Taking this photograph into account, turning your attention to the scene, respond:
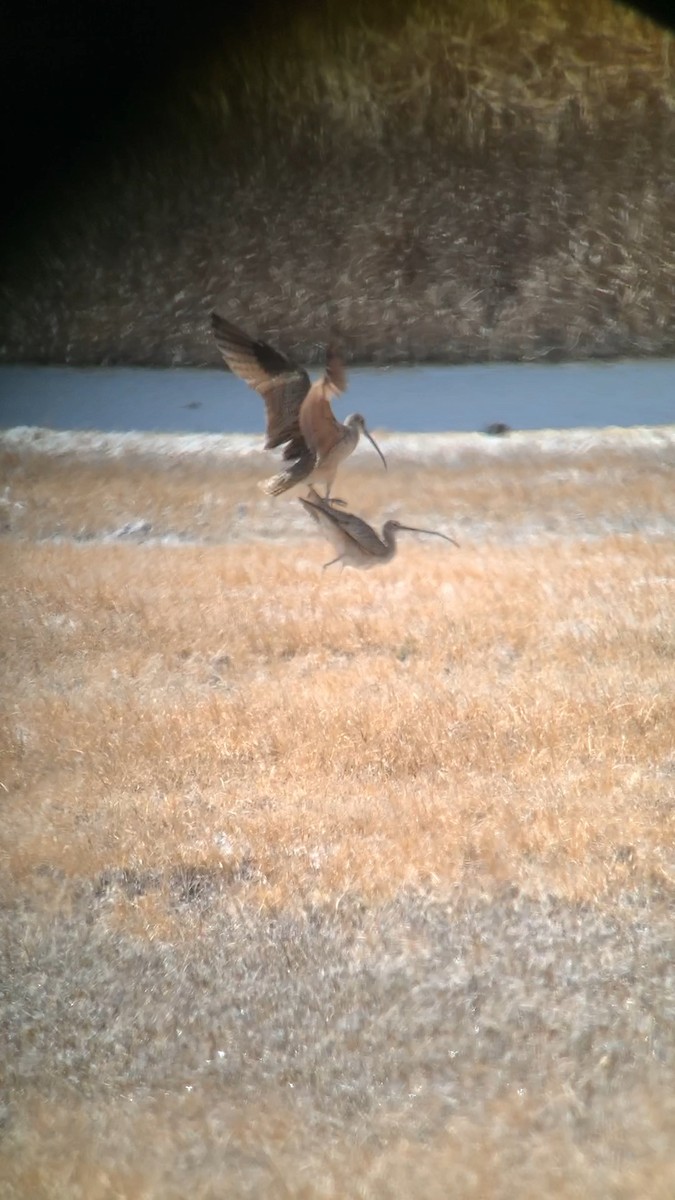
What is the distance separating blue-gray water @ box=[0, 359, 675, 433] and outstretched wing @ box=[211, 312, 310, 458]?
14mm

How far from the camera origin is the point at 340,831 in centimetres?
111

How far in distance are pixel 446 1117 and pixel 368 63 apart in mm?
1081

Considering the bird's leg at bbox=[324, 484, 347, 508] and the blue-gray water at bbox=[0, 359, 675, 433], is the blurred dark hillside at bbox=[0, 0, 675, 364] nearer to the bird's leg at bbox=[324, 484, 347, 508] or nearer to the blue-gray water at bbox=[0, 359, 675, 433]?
the blue-gray water at bbox=[0, 359, 675, 433]

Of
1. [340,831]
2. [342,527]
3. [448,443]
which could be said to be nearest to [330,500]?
[342,527]

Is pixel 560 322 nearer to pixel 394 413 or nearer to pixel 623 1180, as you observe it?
pixel 394 413

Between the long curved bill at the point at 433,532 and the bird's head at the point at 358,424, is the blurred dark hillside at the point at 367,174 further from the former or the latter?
the long curved bill at the point at 433,532

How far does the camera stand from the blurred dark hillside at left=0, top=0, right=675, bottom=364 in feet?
3.88

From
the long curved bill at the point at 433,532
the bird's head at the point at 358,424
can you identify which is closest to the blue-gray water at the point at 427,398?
the bird's head at the point at 358,424

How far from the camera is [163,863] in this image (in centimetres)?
111

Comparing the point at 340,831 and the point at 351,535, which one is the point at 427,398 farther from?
the point at 340,831

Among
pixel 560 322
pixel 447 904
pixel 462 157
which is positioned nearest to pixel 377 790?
pixel 447 904

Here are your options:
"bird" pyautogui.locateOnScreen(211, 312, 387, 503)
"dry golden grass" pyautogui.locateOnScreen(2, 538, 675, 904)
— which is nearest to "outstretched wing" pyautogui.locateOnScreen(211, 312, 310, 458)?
"bird" pyautogui.locateOnScreen(211, 312, 387, 503)

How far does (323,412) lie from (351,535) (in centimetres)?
14

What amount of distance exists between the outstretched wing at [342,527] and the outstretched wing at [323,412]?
0.05 m
